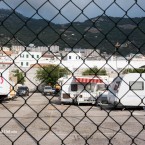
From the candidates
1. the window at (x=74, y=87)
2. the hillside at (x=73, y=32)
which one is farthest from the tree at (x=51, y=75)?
the window at (x=74, y=87)

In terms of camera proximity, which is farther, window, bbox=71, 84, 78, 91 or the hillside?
window, bbox=71, 84, 78, 91

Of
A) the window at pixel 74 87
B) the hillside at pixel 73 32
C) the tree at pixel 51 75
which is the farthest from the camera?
the window at pixel 74 87

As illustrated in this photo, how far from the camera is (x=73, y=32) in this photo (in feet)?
10.7

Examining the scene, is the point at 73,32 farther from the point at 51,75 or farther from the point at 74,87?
the point at 74,87

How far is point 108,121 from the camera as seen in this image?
12953 millimetres

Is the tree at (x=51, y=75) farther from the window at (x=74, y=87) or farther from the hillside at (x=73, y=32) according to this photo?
the window at (x=74, y=87)

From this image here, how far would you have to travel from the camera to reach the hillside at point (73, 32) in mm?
2928

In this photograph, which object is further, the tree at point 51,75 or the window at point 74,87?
the window at point 74,87

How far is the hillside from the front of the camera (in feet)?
9.61

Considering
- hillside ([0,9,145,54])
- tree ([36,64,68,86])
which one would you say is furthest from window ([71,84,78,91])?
hillside ([0,9,145,54])

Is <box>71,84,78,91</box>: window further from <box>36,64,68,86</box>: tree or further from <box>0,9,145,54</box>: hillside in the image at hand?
<box>0,9,145,54</box>: hillside

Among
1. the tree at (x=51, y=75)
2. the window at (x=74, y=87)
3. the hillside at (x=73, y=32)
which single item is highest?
the hillside at (x=73, y=32)

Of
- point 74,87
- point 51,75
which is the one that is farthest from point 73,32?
point 74,87

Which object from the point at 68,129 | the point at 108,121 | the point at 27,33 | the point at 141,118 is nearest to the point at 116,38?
the point at 27,33
